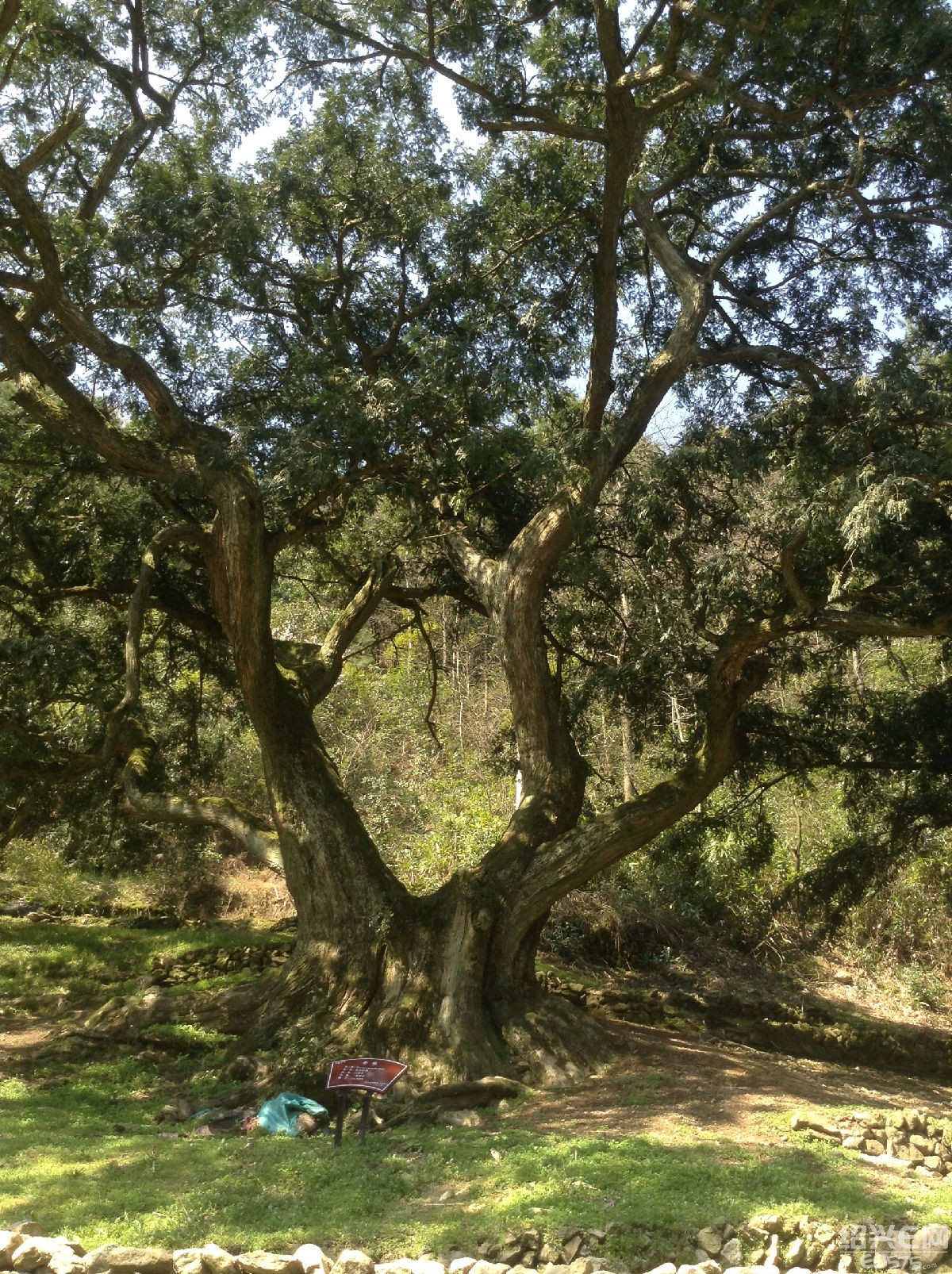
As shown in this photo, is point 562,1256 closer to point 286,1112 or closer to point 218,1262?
point 218,1262

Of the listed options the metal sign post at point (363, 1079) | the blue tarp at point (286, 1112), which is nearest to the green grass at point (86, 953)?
the blue tarp at point (286, 1112)

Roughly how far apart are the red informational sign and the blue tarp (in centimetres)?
64

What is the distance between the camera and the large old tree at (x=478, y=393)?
7781mm

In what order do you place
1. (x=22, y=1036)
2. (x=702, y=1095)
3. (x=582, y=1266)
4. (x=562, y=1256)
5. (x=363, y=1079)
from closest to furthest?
(x=582, y=1266)
(x=562, y=1256)
(x=363, y=1079)
(x=702, y=1095)
(x=22, y=1036)

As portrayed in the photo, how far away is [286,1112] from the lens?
6.36 metres

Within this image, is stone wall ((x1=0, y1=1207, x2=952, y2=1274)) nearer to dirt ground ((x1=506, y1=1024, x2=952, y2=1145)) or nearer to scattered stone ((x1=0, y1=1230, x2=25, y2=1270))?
scattered stone ((x1=0, y1=1230, x2=25, y2=1270))

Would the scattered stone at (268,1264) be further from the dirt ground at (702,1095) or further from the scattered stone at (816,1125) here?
the scattered stone at (816,1125)

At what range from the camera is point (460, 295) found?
9.66 meters

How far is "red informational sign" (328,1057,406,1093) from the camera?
5.75 meters

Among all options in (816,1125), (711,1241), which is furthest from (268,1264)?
(816,1125)

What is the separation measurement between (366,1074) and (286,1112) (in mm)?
851

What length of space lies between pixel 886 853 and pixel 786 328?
4.88 metres

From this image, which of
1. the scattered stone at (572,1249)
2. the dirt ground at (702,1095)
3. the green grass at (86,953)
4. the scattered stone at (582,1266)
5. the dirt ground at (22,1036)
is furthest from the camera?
the green grass at (86,953)

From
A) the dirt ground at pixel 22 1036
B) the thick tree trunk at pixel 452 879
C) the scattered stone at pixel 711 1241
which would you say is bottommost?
the dirt ground at pixel 22 1036
